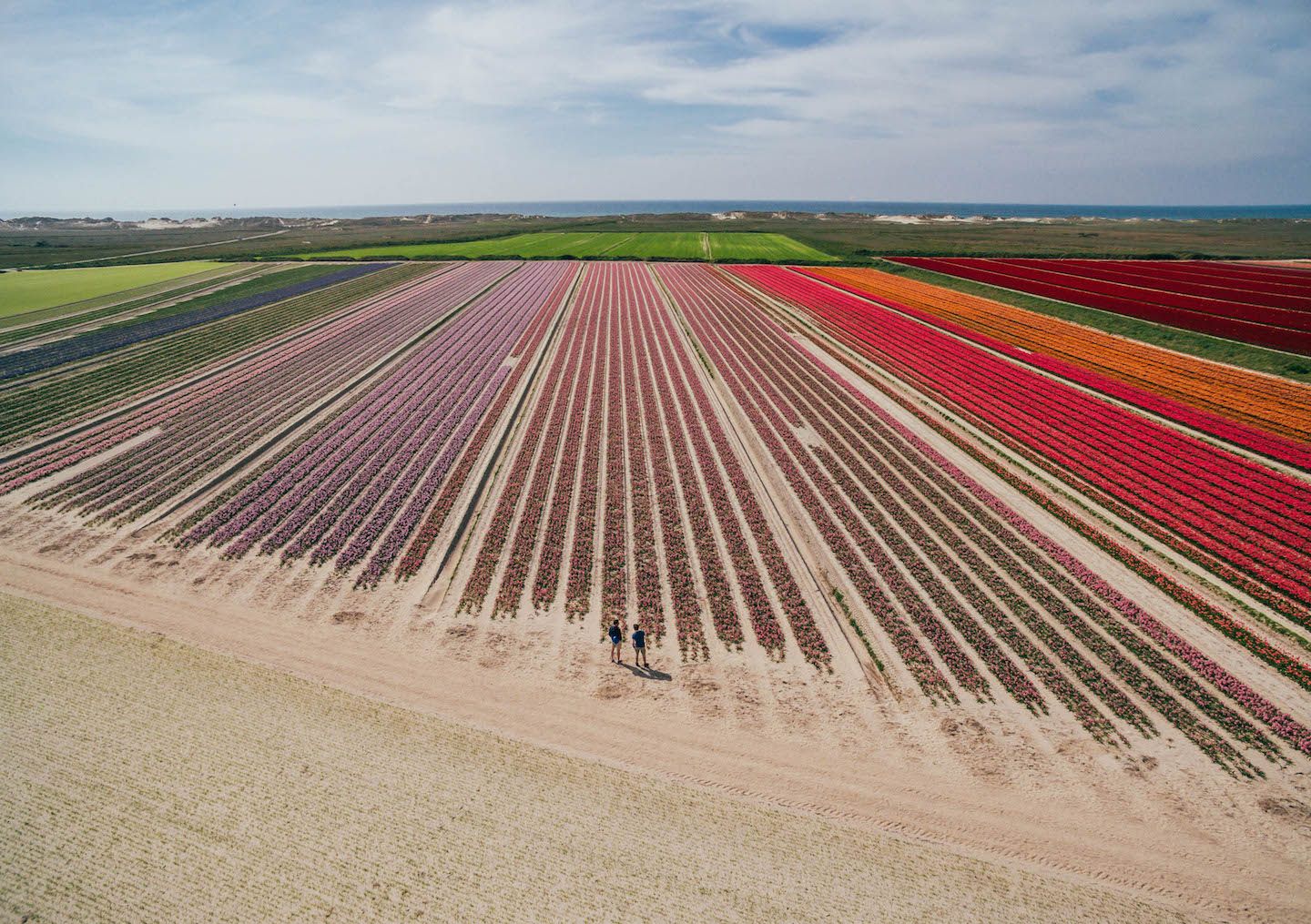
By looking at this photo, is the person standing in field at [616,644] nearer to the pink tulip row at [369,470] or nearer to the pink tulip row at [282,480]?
the pink tulip row at [369,470]

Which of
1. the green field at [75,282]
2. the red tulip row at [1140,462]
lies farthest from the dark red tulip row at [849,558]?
the green field at [75,282]

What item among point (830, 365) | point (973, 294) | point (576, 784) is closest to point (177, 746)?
point (576, 784)

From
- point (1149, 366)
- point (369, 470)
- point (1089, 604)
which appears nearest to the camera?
point (1089, 604)

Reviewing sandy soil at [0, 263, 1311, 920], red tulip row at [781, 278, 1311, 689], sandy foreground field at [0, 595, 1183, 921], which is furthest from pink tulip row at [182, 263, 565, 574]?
red tulip row at [781, 278, 1311, 689]

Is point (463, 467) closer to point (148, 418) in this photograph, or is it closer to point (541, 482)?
point (541, 482)

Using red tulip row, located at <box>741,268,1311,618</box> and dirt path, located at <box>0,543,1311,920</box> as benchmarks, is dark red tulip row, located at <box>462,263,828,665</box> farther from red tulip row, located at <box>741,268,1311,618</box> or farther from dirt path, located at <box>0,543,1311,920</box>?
red tulip row, located at <box>741,268,1311,618</box>

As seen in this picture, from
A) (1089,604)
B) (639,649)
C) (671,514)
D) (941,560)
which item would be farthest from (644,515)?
(1089,604)
